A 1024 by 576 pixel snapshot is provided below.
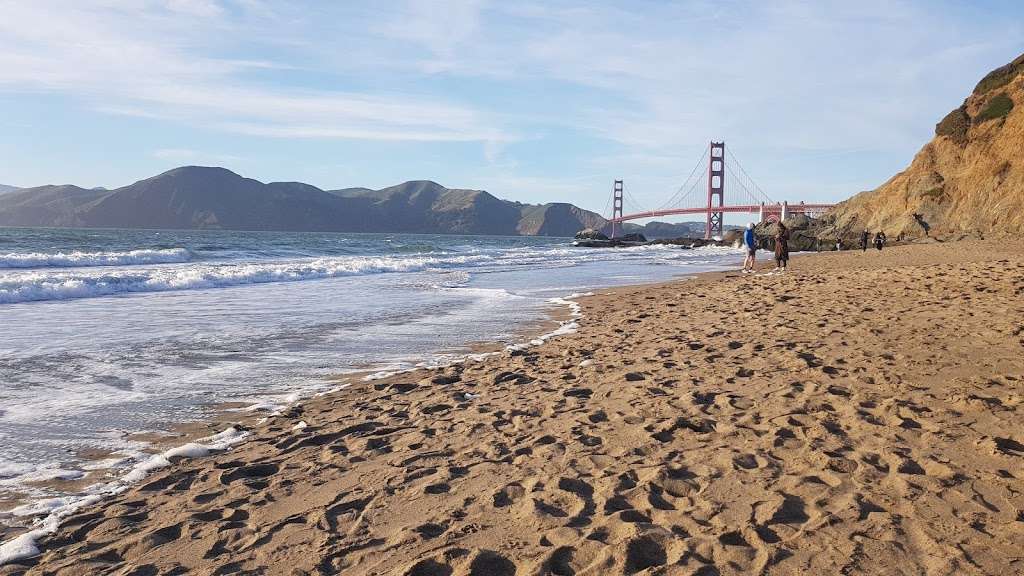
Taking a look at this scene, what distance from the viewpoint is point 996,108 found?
31.1 meters

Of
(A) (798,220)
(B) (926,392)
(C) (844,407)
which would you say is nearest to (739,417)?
(C) (844,407)

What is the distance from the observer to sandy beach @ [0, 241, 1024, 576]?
7.81 feet

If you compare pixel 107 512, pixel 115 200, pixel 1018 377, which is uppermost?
pixel 115 200

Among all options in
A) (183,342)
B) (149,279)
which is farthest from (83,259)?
(183,342)

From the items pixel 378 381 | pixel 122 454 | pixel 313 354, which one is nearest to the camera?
pixel 122 454

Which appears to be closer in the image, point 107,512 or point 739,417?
point 107,512

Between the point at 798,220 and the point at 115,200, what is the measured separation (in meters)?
129

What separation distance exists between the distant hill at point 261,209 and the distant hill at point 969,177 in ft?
274

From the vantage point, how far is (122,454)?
145 inches

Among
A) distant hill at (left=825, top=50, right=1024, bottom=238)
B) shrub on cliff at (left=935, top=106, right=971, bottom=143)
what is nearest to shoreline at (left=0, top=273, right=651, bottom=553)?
distant hill at (left=825, top=50, right=1024, bottom=238)

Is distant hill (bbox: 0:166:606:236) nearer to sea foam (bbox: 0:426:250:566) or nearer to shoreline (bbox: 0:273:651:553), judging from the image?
shoreline (bbox: 0:273:651:553)

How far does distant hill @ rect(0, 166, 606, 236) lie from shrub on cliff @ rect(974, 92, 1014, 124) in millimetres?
86055

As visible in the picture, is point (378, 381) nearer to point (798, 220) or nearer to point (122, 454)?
point (122, 454)

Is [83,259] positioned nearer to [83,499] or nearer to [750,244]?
[750,244]
